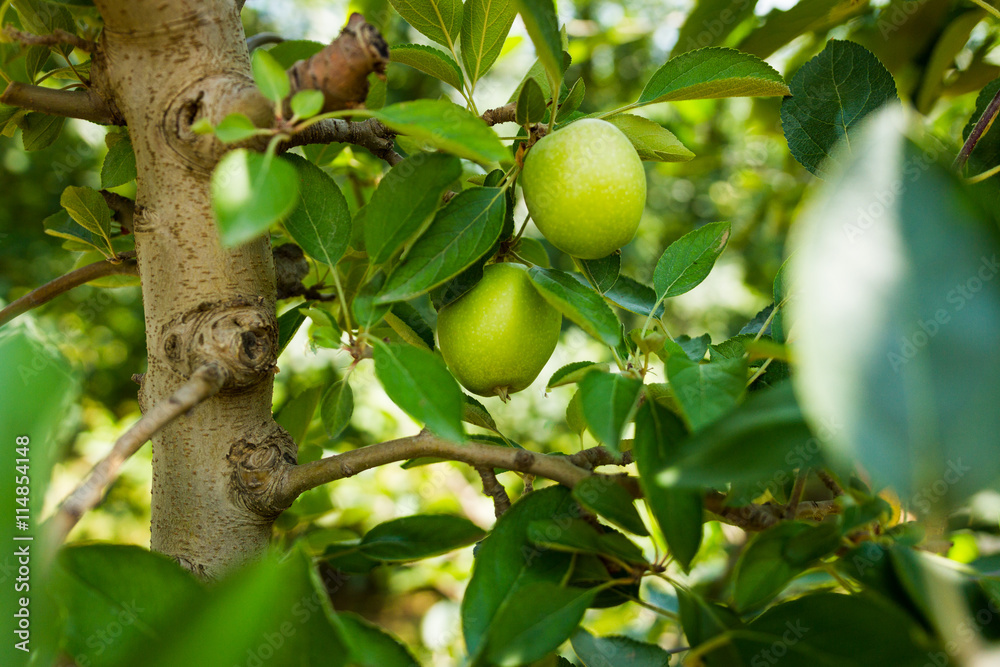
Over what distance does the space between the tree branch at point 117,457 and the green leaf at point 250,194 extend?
0.29ft

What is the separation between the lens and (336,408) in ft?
1.54

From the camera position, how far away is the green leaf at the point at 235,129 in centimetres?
34

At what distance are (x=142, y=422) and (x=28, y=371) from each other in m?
0.06

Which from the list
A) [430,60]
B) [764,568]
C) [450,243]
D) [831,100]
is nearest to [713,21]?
[831,100]

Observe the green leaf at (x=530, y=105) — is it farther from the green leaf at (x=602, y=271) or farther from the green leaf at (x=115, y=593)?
the green leaf at (x=115, y=593)

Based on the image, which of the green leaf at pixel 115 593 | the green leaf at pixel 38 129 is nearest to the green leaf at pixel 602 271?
the green leaf at pixel 115 593

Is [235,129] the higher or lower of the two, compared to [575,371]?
higher

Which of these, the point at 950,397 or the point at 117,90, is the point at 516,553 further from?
the point at 117,90

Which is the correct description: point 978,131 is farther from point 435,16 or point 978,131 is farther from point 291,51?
point 291,51

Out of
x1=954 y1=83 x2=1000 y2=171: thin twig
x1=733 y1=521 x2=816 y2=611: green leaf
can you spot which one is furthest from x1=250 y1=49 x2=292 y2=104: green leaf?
x1=954 y1=83 x2=1000 y2=171: thin twig

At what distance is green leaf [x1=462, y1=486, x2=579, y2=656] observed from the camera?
0.36 m

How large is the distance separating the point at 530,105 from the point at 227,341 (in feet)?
0.82

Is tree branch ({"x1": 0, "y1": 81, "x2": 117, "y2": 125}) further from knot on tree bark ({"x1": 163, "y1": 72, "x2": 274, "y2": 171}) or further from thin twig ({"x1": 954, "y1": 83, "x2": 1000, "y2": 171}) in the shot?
thin twig ({"x1": 954, "y1": 83, "x2": 1000, "y2": 171})

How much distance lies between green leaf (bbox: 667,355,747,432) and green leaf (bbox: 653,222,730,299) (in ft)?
0.50
